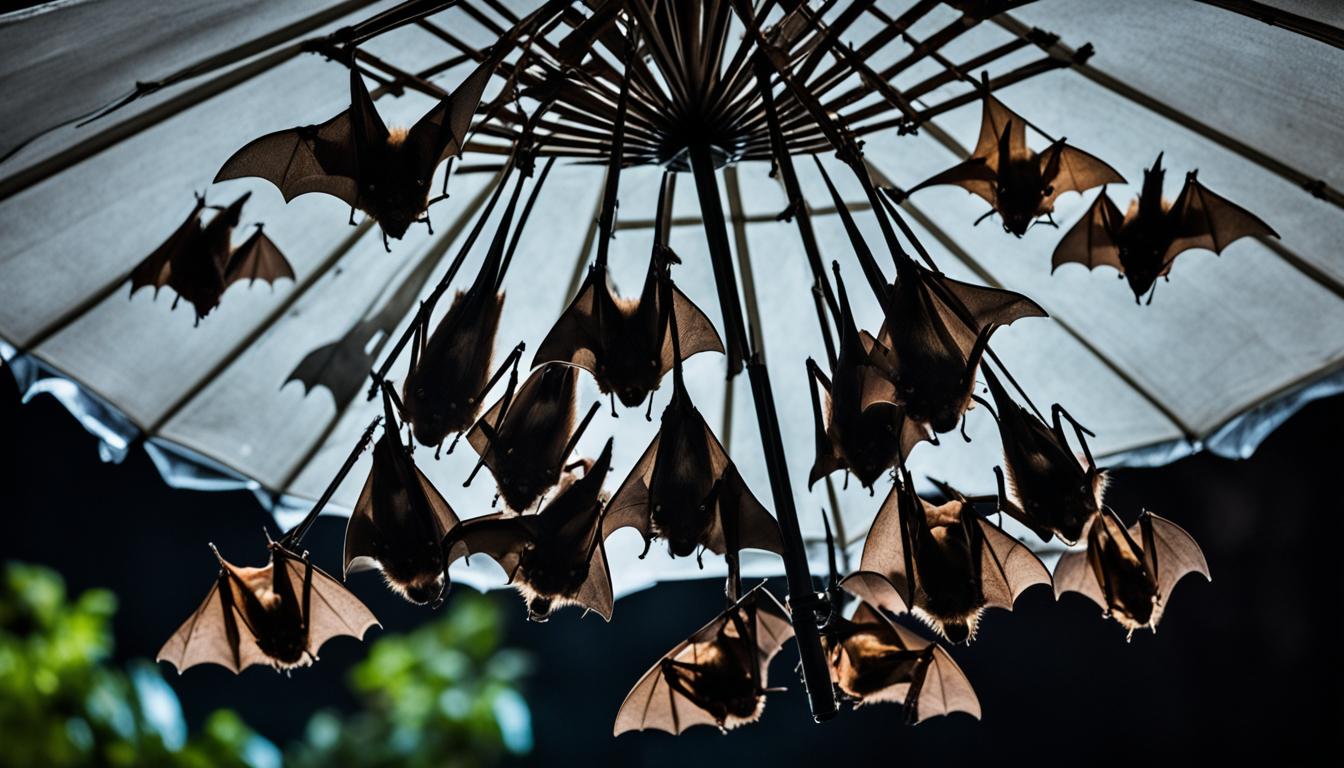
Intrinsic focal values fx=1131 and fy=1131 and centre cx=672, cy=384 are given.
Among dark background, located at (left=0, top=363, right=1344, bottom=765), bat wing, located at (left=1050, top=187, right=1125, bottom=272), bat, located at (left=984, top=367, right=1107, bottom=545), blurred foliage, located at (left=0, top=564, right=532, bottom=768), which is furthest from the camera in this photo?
dark background, located at (left=0, top=363, right=1344, bottom=765)

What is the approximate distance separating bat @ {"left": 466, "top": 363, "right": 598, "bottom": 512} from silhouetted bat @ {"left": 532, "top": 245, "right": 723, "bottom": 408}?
0.15 ft

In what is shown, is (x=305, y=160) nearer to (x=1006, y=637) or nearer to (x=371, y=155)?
(x=371, y=155)

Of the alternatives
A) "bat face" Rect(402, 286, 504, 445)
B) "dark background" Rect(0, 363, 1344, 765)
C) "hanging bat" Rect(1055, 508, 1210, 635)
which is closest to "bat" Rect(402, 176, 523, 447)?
"bat face" Rect(402, 286, 504, 445)

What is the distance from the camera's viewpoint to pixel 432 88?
1.68 metres

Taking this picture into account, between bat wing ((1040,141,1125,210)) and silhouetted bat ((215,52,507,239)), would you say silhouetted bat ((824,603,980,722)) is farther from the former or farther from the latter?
silhouetted bat ((215,52,507,239))

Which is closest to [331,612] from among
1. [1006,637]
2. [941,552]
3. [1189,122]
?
[941,552]

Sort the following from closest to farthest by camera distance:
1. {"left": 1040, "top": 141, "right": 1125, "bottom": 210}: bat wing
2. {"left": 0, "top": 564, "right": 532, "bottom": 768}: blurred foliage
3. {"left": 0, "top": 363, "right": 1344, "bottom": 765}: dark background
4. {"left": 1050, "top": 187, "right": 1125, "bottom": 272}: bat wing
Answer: {"left": 1040, "top": 141, "right": 1125, "bottom": 210}: bat wing < {"left": 1050, "top": 187, "right": 1125, "bottom": 272}: bat wing < {"left": 0, "top": 564, "right": 532, "bottom": 768}: blurred foliage < {"left": 0, "top": 363, "right": 1344, "bottom": 765}: dark background

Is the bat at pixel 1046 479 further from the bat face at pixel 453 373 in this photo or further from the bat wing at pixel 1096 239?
the bat face at pixel 453 373

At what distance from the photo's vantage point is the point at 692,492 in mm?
1481

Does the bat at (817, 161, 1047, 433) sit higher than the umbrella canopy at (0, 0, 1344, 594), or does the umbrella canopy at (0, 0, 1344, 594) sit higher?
the umbrella canopy at (0, 0, 1344, 594)

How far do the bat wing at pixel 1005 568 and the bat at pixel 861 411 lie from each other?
0.73ft

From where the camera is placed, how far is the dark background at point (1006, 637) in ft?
13.7

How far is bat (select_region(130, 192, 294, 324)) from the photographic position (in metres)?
1.90

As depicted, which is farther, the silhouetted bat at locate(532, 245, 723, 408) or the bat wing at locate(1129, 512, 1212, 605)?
the bat wing at locate(1129, 512, 1212, 605)
